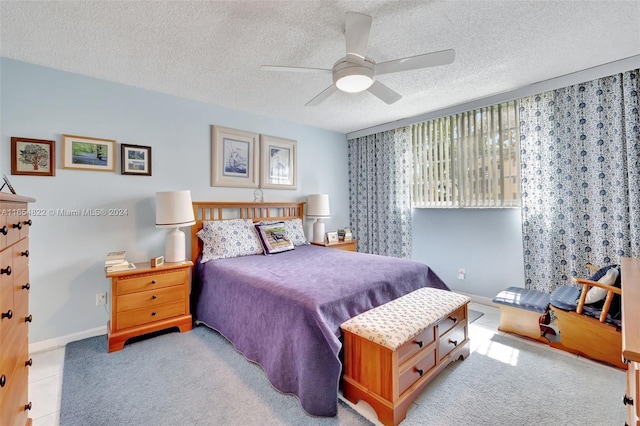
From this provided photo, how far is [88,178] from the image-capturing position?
2641mm

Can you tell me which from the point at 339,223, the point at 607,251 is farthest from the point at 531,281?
the point at 339,223

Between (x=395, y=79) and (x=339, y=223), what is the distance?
2.64m

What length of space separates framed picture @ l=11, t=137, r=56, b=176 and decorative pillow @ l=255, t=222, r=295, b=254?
198 cm

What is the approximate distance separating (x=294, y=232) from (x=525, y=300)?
2614mm

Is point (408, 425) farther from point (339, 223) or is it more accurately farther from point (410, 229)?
point (339, 223)

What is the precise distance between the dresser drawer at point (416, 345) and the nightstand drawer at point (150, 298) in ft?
7.04

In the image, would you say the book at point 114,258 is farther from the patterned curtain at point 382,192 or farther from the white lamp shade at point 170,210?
the patterned curtain at point 382,192

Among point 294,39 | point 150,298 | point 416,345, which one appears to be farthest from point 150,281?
point 294,39

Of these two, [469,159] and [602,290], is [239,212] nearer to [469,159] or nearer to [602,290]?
[469,159]

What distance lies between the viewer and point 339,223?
16.0 feet

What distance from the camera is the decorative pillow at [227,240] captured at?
2.96 m

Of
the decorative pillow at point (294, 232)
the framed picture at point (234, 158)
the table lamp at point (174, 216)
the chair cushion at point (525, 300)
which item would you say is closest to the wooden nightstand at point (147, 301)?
the table lamp at point (174, 216)

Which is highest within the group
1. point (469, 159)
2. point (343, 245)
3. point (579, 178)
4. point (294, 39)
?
point (294, 39)

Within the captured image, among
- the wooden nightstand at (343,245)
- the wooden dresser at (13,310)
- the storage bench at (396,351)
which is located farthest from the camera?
the wooden nightstand at (343,245)
